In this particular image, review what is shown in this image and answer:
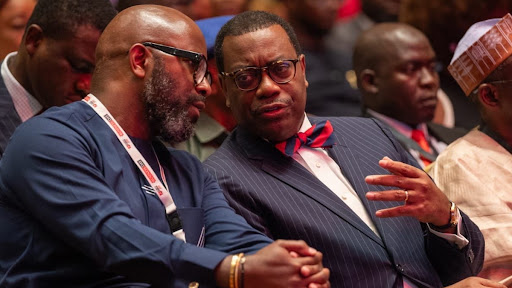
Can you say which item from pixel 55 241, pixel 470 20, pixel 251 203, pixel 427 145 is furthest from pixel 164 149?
pixel 470 20

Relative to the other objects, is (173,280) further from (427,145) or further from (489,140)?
(427,145)

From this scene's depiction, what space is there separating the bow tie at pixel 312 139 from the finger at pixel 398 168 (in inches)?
17.5

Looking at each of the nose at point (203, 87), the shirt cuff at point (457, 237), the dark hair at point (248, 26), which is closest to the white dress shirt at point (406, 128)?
the dark hair at point (248, 26)

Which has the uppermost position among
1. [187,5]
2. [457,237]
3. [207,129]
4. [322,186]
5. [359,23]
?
[187,5]

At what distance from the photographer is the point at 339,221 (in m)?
2.91

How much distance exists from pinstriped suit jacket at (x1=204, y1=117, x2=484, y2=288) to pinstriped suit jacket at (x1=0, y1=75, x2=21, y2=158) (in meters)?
0.85

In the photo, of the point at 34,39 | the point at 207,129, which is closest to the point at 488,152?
the point at 207,129

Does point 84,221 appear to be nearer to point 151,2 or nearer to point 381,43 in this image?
point 151,2

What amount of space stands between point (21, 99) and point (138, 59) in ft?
3.44

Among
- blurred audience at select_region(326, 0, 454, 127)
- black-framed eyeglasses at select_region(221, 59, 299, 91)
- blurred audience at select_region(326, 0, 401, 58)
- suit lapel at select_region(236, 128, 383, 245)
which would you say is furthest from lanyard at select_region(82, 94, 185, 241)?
blurred audience at select_region(326, 0, 401, 58)

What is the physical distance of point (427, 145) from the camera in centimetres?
443

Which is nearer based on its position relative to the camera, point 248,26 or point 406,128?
point 248,26

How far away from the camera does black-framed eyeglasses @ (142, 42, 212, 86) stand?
2.69m

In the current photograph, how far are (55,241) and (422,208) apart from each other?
4.05ft
